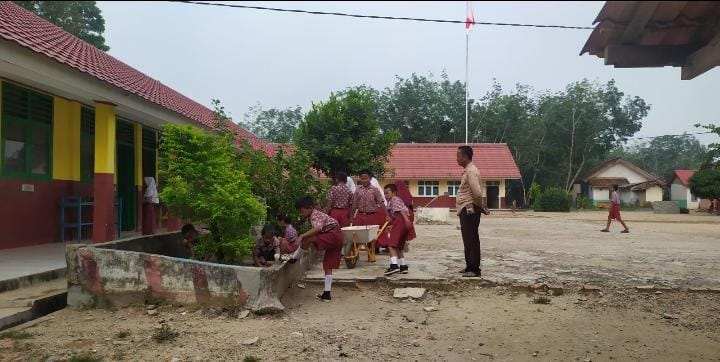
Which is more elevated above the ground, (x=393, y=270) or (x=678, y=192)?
(x=678, y=192)

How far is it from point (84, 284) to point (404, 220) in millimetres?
3886

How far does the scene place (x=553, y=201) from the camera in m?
34.8

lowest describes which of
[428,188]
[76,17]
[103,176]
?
[103,176]

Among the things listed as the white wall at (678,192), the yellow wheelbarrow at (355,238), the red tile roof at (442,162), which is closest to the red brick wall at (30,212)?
the yellow wheelbarrow at (355,238)

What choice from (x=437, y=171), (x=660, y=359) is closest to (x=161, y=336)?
(x=660, y=359)

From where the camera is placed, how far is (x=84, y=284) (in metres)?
5.44

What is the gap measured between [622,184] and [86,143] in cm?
4781

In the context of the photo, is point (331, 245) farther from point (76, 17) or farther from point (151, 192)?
point (76, 17)

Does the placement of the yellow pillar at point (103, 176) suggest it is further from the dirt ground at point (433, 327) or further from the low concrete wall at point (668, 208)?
the low concrete wall at point (668, 208)

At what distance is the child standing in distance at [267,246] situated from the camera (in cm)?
714

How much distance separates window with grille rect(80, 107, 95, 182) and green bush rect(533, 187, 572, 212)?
101 feet

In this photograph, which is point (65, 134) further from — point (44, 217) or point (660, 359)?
point (660, 359)

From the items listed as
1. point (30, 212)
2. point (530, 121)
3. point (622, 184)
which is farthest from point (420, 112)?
point (30, 212)

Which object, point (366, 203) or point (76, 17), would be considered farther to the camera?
point (76, 17)
